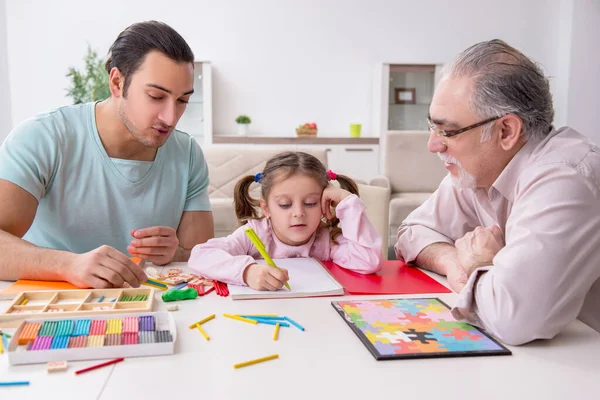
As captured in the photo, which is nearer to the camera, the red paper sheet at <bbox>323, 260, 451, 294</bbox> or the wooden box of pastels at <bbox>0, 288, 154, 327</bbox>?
the wooden box of pastels at <bbox>0, 288, 154, 327</bbox>

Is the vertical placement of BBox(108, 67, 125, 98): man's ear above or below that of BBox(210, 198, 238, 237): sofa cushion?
above

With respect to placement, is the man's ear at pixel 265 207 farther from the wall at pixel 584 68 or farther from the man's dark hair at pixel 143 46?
the wall at pixel 584 68

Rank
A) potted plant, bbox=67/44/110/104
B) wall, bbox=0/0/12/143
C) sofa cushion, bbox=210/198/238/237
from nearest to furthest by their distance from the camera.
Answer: sofa cushion, bbox=210/198/238/237
potted plant, bbox=67/44/110/104
wall, bbox=0/0/12/143

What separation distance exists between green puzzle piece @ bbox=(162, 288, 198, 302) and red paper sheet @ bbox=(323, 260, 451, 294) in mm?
364

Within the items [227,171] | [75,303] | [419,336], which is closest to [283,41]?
[227,171]

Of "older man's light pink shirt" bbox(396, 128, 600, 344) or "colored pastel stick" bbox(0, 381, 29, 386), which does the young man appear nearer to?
"colored pastel stick" bbox(0, 381, 29, 386)

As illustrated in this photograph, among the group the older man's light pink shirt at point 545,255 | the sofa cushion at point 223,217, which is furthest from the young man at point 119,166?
the sofa cushion at point 223,217

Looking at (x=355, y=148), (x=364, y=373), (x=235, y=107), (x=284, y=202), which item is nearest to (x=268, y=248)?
(x=284, y=202)

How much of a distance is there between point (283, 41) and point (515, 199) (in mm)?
5765

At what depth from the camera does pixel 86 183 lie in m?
1.72

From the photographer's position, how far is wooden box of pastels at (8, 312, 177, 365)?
853mm

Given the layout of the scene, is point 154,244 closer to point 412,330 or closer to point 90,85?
point 412,330

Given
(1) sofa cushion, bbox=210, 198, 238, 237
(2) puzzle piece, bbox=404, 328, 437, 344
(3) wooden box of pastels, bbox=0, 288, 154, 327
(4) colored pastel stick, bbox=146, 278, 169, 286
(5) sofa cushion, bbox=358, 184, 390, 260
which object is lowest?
(1) sofa cushion, bbox=210, 198, 238, 237

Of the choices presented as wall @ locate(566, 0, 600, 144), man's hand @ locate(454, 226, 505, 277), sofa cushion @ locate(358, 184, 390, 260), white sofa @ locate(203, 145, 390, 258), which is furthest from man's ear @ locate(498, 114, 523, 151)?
wall @ locate(566, 0, 600, 144)
